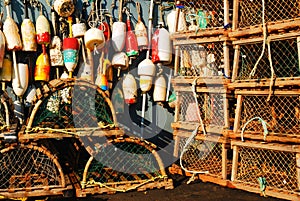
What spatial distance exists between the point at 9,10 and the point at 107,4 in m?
1.23

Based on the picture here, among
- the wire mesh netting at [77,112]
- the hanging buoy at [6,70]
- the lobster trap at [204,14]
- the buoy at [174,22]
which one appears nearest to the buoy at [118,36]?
the buoy at [174,22]

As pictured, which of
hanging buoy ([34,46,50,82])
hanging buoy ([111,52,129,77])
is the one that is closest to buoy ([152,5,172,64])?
hanging buoy ([111,52,129,77])

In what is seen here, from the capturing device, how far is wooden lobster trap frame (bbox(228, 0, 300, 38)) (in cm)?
354

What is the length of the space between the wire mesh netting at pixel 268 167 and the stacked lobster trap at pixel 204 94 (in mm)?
193

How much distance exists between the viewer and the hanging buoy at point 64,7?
14.6ft

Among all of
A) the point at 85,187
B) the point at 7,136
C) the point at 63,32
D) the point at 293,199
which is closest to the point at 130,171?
the point at 85,187

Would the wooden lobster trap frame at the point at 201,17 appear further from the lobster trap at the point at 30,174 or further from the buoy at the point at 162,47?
the lobster trap at the point at 30,174

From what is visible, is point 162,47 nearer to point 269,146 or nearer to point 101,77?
point 101,77

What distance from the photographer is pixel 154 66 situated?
4727 millimetres

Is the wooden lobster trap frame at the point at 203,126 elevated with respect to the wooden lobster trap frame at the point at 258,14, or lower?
lower

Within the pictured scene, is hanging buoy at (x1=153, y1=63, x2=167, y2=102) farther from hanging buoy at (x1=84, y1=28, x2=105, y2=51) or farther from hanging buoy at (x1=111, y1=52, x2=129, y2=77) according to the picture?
hanging buoy at (x1=84, y1=28, x2=105, y2=51)

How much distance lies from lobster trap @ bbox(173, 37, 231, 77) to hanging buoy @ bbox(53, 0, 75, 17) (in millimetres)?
1333

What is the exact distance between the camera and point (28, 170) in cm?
379

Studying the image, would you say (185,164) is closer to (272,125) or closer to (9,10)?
(272,125)
